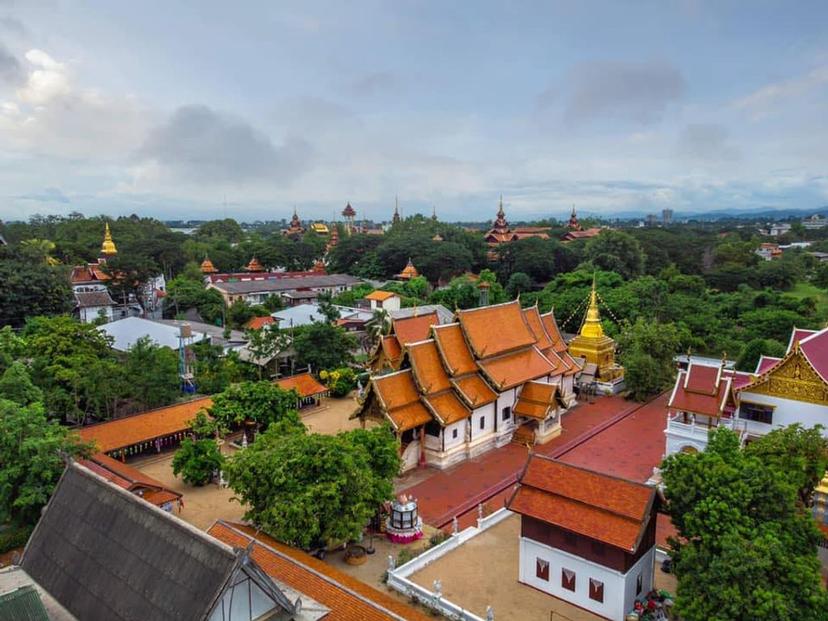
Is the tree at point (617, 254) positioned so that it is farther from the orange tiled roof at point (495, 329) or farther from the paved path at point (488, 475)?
the orange tiled roof at point (495, 329)

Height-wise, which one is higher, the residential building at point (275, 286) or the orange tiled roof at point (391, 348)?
the orange tiled roof at point (391, 348)

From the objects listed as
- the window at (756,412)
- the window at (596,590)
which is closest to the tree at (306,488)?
the window at (596,590)

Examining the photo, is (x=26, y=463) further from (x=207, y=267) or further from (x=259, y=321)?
(x=207, y=267)

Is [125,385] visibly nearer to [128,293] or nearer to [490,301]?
[128,293]

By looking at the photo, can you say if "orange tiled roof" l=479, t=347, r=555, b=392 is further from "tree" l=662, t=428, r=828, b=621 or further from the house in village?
the house in village

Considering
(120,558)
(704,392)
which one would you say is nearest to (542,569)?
(120,558)

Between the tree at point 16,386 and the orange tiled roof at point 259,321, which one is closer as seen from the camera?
the tree at point 16,386

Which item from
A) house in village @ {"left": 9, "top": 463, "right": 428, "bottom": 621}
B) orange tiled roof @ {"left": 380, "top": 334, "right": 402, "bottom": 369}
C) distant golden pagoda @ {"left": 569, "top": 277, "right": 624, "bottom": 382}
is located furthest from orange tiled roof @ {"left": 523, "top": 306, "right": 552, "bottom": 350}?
house in village @ {"left": 9, "top": 463, "right": 428, "bottom": 621}
